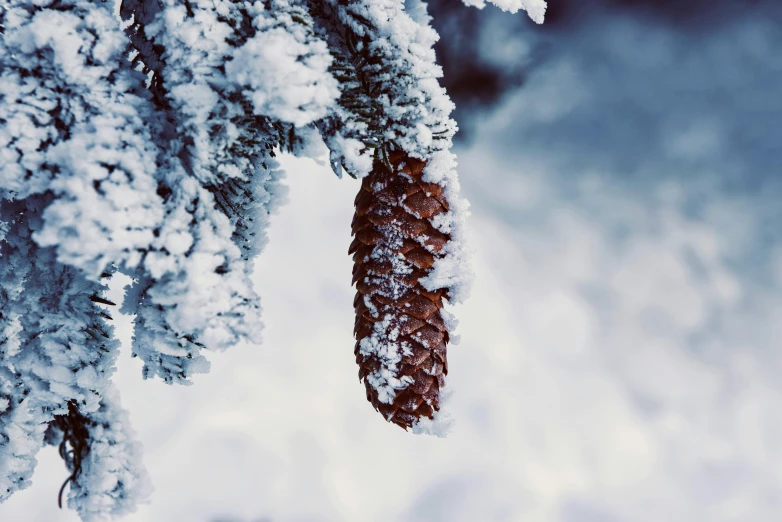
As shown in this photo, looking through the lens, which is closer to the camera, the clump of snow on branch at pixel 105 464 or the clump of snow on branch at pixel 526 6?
the clump of snow on branch at pixel 526 6

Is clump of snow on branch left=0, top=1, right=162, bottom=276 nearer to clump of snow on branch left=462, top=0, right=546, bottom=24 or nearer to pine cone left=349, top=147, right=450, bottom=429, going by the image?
pine cone left=349, top=147, right=450, bottom=429

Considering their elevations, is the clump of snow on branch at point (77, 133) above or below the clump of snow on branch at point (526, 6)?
below

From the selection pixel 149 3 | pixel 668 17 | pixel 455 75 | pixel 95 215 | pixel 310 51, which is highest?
pixel 668 17

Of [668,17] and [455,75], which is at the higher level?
[668,17]

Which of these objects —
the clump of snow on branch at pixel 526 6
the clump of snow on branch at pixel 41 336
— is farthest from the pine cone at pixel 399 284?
the clump of snow on branch at pixel 41 336

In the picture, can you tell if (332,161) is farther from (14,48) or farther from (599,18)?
(599,18)

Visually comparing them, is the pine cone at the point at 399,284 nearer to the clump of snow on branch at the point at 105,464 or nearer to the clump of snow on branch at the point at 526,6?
the clump of snow on branch at the point at 526,6

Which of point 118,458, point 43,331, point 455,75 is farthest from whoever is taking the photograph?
point 455,75

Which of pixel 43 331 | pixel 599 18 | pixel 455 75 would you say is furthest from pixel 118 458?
pixel 599 18

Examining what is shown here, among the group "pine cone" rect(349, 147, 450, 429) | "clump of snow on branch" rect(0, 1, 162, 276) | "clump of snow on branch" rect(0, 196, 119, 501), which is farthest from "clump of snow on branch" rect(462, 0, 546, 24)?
"clump of snow on branch" rect(0, 196, 119, 501)
